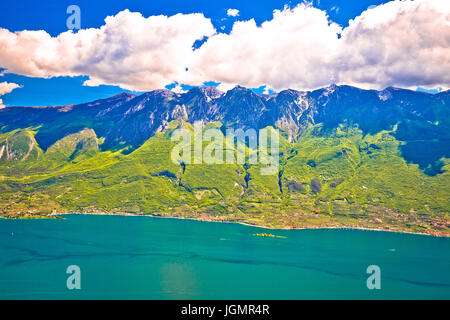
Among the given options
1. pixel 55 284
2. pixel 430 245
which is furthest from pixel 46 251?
pixel 430 245

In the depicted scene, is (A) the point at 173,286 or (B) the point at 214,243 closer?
(A) the point at 173,286

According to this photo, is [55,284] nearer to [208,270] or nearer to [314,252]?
[208,270]
